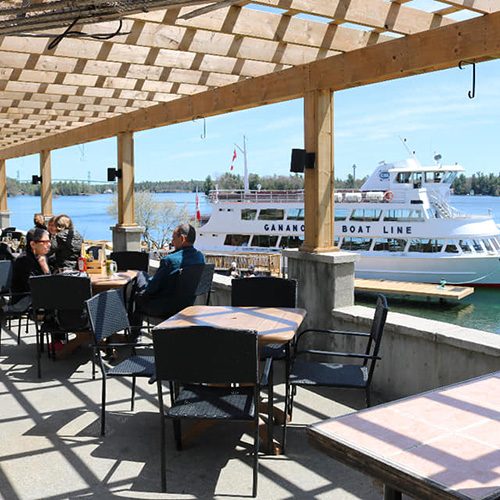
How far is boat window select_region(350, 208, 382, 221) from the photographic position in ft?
96.7

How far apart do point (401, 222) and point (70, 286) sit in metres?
26.2

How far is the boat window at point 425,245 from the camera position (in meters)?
28.8

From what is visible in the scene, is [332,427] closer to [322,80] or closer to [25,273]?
[322,80]

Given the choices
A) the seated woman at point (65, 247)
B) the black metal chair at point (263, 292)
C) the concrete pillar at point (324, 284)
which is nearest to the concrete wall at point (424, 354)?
the concrete pillar at point (324, 284)

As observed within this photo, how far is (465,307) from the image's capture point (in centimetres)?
2789

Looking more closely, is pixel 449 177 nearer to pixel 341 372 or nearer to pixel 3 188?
pixel 3 188

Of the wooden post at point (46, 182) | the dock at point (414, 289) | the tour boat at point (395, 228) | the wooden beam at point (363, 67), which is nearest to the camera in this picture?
the wooden beam at point (363, 67)

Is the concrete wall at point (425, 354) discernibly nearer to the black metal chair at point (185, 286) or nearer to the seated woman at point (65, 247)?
the black metal chair at point (185, 286)

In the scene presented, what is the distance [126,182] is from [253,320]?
6270 mm

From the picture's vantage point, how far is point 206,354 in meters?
2.69

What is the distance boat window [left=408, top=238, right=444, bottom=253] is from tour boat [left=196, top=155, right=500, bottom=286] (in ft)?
0.16

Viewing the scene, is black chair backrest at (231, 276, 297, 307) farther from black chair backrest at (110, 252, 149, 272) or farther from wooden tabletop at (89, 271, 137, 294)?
black chair backrest at (110, 252, 149, 272)

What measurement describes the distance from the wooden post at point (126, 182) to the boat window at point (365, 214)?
21.7m

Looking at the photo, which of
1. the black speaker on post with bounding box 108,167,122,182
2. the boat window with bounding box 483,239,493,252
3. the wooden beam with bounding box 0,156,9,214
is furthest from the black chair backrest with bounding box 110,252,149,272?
the boat window with bounding box 483,239,493,252
